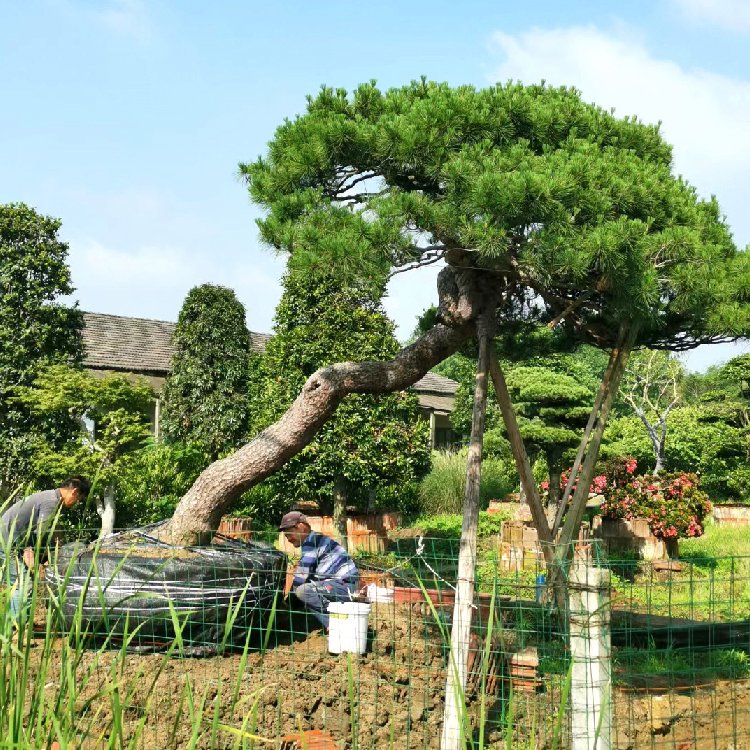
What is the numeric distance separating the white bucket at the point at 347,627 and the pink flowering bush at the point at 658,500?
5851 millimetres

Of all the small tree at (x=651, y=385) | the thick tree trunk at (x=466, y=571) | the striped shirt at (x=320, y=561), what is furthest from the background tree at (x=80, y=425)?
the small tree at (x=651, y=385)

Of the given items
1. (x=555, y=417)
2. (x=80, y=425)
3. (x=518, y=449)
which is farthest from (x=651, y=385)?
(x=518, y=449)

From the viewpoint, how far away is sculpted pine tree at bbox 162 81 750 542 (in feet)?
14.6

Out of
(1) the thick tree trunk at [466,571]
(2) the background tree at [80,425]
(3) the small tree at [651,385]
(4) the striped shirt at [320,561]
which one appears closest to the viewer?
(1) the thick tree trunk at [466,571]

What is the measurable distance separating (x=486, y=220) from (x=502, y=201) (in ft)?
0.42

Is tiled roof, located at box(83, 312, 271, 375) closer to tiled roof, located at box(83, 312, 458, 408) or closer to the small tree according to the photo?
tiled roof, located at box(83, 312, 458, 408)

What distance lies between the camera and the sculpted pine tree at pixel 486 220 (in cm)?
445

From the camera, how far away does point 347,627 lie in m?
4.88

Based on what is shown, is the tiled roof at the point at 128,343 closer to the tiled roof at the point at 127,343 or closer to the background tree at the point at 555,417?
the tiled roof at the point at 127,343

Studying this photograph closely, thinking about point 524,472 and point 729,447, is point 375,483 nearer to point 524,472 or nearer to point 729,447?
point 524,472

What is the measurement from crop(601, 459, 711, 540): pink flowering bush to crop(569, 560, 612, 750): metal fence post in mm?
7151

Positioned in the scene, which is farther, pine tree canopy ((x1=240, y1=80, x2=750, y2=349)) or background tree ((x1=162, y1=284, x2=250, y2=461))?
background tree ((x1=162, y1=284, x2=250, y2=461))

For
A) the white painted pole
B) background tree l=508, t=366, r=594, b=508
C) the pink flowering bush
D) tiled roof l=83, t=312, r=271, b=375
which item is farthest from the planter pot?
tiled roof l=83, t=312, r=271, b=375

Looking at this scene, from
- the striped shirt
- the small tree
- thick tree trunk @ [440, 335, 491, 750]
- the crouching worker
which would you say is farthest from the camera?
the small tree
